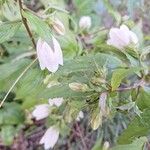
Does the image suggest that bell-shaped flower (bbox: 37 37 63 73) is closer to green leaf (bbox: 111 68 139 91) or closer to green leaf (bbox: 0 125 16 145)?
green leaf (bbox: 111 68 139 91)

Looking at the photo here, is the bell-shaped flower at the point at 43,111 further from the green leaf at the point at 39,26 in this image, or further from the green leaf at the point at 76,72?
the green leaf at the point at 39,26

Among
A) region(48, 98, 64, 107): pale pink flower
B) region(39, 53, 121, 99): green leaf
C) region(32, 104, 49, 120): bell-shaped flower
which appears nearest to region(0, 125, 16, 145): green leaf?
region(32, 104, 49, 120): bell-shaped flower

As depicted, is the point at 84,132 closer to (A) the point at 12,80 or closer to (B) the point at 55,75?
(A) the point at 12,80

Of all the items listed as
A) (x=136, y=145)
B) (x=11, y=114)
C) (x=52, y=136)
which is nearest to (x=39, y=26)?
(x=136, y=145)

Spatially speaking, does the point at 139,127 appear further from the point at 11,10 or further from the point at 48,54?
the point at 11,10

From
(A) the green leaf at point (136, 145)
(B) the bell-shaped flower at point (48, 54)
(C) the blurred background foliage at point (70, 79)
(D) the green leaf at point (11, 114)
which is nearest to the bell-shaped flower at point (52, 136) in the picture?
(C) the blurred background foliage at point (70, 79)

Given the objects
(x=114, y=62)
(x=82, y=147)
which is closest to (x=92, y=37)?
(x=114, y=62)
